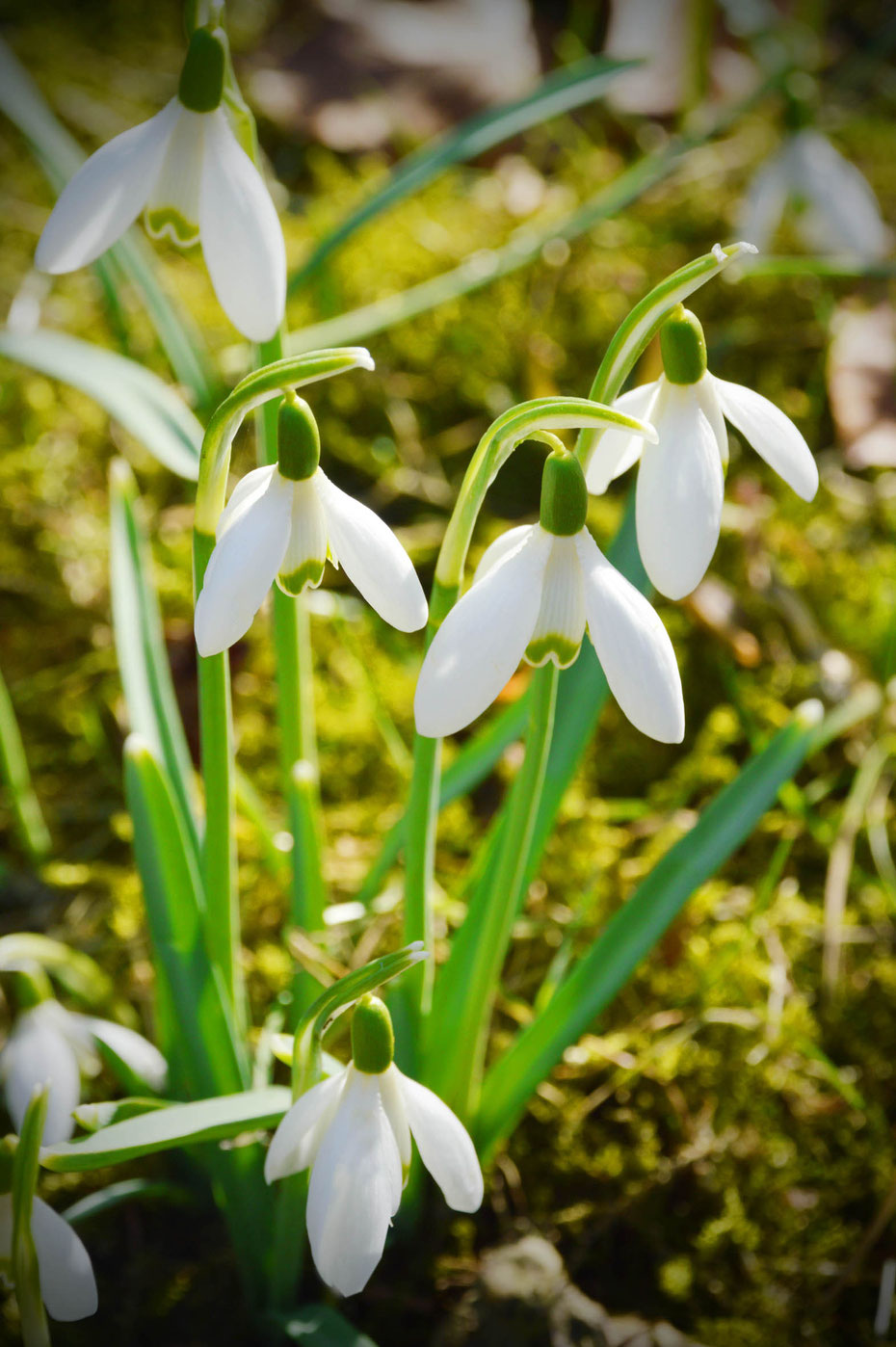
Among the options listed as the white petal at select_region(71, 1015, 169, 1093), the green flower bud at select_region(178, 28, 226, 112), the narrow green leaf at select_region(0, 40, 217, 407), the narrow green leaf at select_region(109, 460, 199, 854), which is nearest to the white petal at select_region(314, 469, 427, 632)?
the green flower bud at select_region(178, 28, 226, 112)

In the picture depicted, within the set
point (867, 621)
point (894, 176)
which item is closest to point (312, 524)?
point (867, 621)

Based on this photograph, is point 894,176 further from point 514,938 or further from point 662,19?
point 514,938

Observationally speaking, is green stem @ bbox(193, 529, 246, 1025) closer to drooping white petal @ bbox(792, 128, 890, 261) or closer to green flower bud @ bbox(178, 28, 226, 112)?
green flower bud @ bbox(178, 28, 226, 112)

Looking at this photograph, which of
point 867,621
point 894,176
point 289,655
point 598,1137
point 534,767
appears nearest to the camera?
point 534,767

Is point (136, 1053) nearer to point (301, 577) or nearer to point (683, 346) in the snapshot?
point (301, 577)

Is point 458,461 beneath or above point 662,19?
beneath

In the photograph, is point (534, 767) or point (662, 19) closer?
point (534, 767)

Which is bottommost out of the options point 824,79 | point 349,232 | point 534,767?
point 534,767

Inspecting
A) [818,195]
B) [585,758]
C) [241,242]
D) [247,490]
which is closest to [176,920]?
[247,490]
